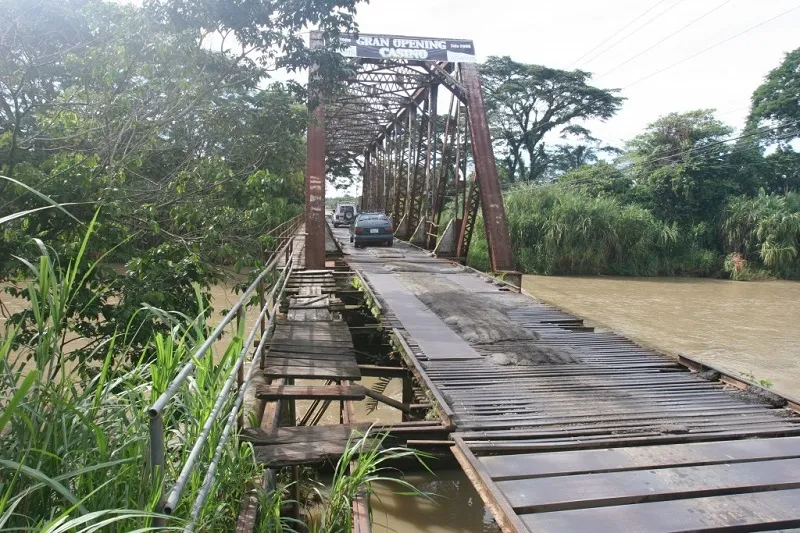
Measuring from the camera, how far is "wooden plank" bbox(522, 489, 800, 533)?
3.06 m

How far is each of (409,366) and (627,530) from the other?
3.15 m

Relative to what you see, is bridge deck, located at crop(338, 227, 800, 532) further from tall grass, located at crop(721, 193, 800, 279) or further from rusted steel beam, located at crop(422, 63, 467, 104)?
tall grass, located at crop(721, 193, 800, 279)

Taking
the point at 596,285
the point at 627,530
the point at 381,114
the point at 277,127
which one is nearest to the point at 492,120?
the point at 381,114

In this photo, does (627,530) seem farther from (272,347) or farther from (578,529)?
(272,347)

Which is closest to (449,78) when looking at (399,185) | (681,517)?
(399,185)

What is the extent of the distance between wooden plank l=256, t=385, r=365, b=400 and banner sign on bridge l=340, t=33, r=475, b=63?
12098 mm

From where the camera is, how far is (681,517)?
10.4 ft

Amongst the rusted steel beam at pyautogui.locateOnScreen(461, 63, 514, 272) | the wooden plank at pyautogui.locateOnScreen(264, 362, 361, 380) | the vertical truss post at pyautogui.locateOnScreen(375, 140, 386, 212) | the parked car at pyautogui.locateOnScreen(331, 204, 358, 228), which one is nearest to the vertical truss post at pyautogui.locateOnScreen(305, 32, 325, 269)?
the rusted steel beam at pyautogui.locateOnScreen(461, 63, 514, 272)

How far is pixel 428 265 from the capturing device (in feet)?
47.0

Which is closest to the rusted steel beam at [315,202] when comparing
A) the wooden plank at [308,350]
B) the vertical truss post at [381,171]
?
the wooden plank at [308,350]

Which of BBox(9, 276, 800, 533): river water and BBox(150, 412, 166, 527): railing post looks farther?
BBox(9, 276, 800, 533): river water

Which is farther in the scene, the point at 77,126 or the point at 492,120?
the point at 492,120

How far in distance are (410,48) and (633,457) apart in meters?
14.1

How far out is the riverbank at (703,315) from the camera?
12344mm
